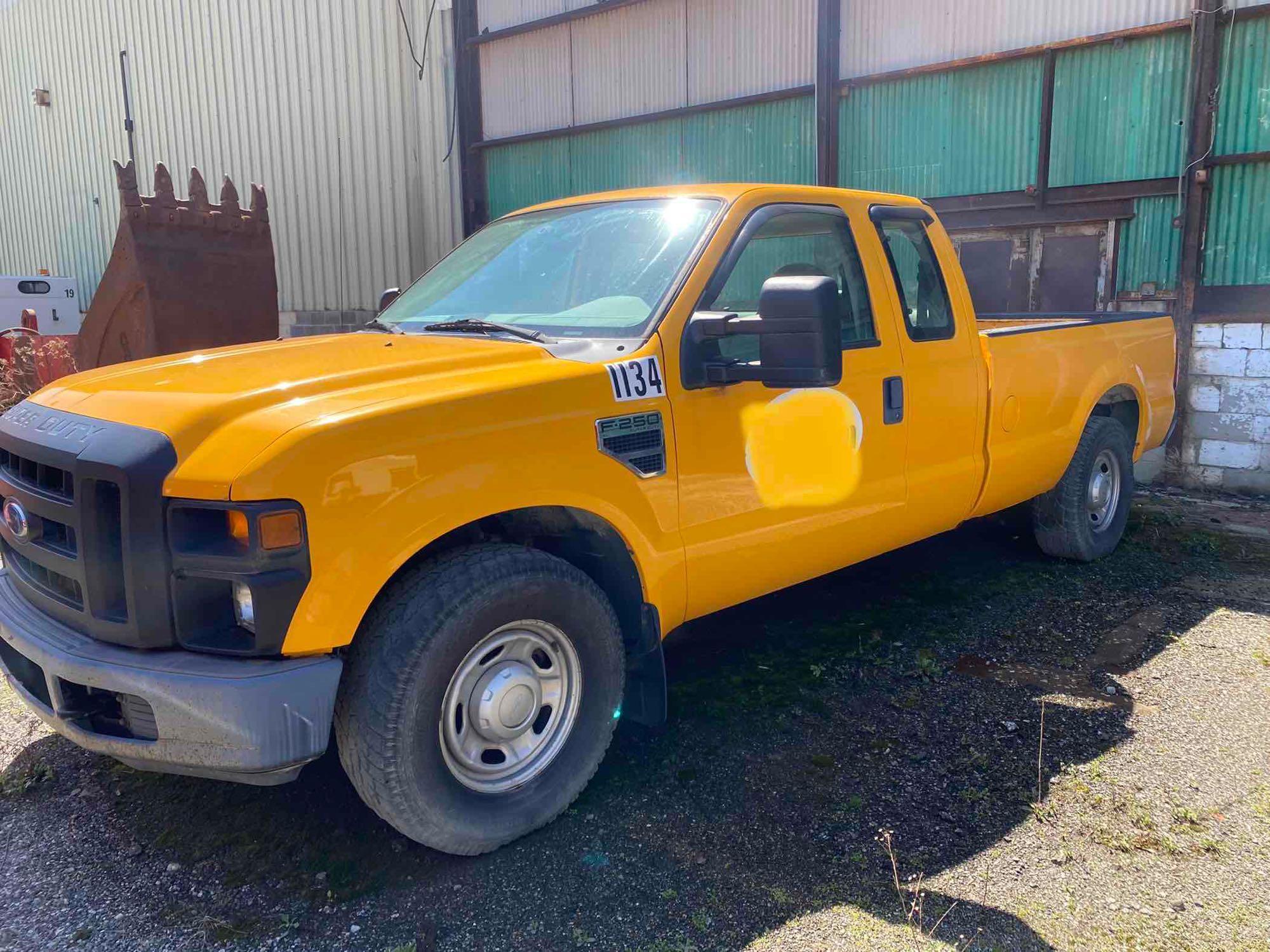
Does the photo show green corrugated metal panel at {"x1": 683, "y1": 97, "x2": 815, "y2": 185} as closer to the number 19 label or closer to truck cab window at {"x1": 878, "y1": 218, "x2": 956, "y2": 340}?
truck cab window at {"x1": 878, "y1": 218, "x2": 956, "y2": 340}

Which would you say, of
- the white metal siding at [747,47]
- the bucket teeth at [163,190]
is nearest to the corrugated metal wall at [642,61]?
the white metal siding at [747,47]

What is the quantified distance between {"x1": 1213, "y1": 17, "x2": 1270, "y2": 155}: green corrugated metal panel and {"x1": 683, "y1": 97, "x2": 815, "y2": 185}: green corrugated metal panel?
3.33m

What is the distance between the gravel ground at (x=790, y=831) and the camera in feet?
8.63

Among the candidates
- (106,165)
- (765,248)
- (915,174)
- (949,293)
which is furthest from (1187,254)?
(106,165)

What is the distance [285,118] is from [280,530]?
1250cm

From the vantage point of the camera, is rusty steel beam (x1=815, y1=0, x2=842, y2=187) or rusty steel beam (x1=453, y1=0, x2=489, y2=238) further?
rusty steel beam (x1=453, y1=0, x2=489, y2=238)

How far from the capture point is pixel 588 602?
3.03 m

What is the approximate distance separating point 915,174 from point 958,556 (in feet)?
13.8

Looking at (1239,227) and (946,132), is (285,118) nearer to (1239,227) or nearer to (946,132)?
(946,132)

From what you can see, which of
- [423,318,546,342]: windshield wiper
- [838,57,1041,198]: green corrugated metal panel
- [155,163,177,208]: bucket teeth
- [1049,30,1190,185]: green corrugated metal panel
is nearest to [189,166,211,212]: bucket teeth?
[155,163,177,208]: bucket teeth

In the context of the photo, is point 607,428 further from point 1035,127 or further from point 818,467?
point 1035,127

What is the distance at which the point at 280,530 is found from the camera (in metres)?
2.41

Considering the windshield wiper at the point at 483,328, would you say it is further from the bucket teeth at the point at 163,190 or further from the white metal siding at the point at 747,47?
the white metal siding at the point at 747,47

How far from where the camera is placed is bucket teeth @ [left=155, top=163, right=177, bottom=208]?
6.58 metres
